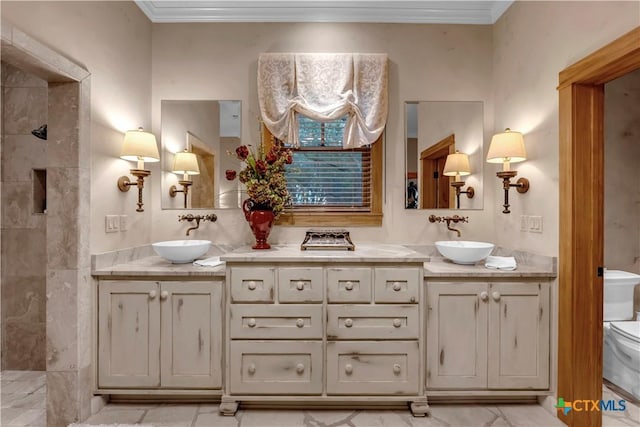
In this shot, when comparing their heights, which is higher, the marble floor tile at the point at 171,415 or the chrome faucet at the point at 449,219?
the chrome faucet at the point at 449,219

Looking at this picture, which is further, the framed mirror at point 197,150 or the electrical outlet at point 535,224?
the framed mirror at point 197,150

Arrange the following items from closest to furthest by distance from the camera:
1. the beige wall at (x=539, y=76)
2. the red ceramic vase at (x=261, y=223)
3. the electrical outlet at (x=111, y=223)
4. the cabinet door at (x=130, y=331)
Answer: the beige wall at (x=539, y=76) < the cabinet door at (x=130, y=331) < the electrical outlet at (x=111, y=223) < the red ceramic vase at (x=261, y=223)

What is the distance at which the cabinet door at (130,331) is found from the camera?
2104 mm

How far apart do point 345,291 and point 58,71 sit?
2102 millimetres

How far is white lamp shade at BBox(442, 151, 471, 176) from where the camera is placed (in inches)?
107

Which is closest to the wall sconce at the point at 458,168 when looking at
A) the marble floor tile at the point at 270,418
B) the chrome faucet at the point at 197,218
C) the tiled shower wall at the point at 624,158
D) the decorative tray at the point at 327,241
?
the decorative tray at the point at 327,241

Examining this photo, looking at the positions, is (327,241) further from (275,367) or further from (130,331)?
(130,331)

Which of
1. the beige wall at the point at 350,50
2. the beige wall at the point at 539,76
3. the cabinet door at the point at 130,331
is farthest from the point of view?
the beige wall at the point at 350,50

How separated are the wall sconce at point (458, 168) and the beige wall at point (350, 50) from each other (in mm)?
231

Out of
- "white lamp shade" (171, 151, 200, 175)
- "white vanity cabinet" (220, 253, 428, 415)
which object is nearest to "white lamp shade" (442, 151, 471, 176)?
"white vanity cabinet" (220, 253, 428, 415)

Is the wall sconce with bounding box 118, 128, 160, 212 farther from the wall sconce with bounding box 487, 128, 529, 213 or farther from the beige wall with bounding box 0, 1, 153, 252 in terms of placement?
the wall sconce with bounding box 487, 128, 529, 213

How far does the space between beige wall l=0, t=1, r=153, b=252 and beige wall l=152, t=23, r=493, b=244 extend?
16cm

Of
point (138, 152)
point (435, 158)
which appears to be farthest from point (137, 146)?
point (435, 158)

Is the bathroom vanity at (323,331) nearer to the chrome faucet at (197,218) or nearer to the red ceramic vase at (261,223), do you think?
the red ceramic vase at (261,223)
